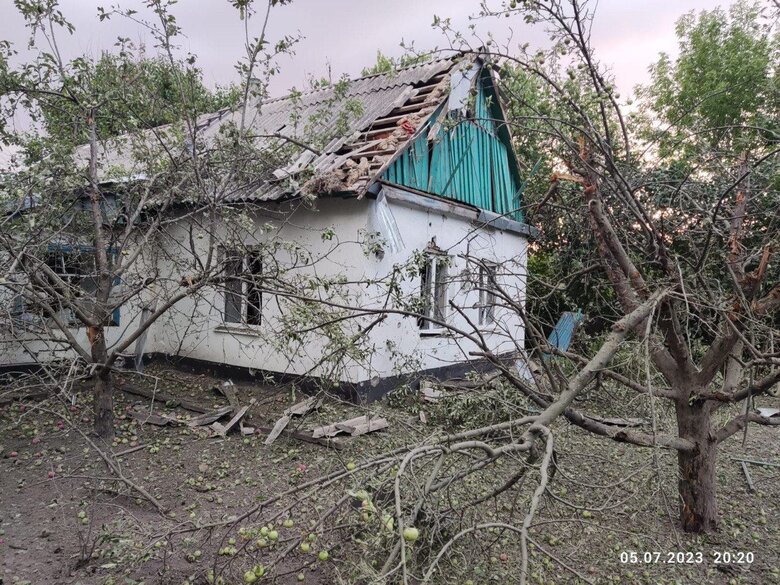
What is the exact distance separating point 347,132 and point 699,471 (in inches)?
256

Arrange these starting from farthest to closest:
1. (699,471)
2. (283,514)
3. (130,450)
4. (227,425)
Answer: (227,425)
(130,450)
(699,471)
(283,514)

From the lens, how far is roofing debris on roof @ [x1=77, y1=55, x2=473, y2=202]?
6543 mm

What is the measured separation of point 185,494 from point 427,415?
11.8 ft

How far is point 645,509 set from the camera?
4.58 m

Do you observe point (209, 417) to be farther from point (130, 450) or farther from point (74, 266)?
point (74, 266)

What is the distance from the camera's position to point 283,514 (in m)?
3.15

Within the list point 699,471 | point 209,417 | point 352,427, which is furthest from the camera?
point 209,417

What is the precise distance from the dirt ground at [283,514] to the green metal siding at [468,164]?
4.01m

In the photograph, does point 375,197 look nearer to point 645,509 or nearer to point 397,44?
point 397,44

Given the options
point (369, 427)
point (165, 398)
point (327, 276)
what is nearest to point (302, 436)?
point (369, 427)

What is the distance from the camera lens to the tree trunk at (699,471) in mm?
4078

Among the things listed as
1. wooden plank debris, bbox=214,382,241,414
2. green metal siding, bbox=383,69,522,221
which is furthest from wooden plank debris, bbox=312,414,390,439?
green metal siding, bbox=383,69,522,221

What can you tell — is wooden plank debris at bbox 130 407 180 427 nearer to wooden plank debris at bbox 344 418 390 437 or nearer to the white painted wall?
the white painted wall

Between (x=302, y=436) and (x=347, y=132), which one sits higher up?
(x=347, y=132)
